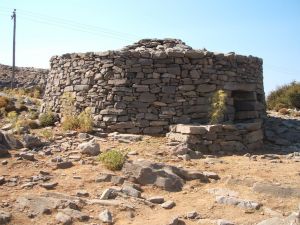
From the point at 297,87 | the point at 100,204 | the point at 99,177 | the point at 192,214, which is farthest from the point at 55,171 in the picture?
the point at 297,87

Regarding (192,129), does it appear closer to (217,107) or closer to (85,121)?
(217,107)

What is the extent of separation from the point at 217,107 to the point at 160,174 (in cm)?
367

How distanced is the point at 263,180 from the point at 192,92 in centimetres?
373

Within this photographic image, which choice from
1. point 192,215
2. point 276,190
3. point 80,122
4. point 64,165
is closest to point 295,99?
point 80,122

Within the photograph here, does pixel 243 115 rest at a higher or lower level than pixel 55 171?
higher

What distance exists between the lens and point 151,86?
980 cm

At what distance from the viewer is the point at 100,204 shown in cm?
525

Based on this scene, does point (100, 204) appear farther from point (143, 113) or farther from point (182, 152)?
point (143, 113)

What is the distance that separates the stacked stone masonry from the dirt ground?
109 centimetres

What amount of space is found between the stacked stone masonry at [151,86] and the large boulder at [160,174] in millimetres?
3057

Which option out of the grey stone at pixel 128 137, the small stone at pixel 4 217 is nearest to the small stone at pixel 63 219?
the small stone at pixel 4 217

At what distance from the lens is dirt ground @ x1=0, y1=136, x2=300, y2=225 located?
496 centimetres

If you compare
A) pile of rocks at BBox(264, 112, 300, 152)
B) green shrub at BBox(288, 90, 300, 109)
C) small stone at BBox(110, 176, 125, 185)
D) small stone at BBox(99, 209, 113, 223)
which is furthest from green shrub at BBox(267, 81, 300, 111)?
small stone at BBox(99, 209, 113, 223)

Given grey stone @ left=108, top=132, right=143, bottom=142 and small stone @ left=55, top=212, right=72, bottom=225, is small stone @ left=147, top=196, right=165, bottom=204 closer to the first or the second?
small stone @ left=55, top=212, right=72, bottom=225
